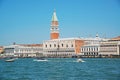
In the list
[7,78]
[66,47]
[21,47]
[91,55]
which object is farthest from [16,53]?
[7,78]

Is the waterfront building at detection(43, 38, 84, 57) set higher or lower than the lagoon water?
higher

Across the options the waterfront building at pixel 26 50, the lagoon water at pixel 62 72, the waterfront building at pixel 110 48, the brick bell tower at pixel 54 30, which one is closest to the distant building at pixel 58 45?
the brick bell tower at pixel 54 30

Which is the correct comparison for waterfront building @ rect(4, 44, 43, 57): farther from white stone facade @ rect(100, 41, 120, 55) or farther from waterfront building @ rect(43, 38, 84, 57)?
white stone facade @ rect(100, 41, 120, 55)

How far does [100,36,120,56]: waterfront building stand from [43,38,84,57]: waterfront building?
3944 millimetres

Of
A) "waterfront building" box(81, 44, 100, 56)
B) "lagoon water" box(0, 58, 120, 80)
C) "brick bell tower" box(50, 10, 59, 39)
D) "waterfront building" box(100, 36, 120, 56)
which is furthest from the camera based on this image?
"brick bell tower" box(50, 10, 59, 39)

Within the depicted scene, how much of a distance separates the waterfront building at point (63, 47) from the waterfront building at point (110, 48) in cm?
394

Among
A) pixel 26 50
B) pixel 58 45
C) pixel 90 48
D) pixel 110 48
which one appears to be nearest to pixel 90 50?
pixel 90 48

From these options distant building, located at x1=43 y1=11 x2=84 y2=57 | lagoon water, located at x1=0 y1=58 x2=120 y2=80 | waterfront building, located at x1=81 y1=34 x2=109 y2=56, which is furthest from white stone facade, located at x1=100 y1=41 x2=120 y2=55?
lagoon water, located at x1=0 y1=58 x2=120 y2=80

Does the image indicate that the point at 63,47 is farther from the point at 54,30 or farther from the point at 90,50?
the point at 90,50

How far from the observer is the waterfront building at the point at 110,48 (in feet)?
156

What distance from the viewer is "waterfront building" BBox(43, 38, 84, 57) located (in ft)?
174

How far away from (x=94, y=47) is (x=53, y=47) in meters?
7.92

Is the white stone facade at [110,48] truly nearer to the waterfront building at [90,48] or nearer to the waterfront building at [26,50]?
the waterfront building at [90,48]

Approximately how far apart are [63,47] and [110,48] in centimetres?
818
